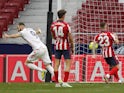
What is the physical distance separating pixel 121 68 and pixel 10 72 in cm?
336

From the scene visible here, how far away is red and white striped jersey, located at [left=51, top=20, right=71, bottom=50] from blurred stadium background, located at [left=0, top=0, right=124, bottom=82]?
13.9ft

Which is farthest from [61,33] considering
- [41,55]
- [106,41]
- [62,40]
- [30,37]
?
[106,41]

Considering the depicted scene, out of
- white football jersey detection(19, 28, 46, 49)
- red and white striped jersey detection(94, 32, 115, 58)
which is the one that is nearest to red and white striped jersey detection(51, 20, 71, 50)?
white football jersey detection(19, 28, 46, 49)

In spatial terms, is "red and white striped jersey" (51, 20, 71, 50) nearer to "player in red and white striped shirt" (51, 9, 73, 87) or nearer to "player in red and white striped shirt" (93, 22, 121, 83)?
"player in red and white striped shirt" (51, 9, 73, 87)

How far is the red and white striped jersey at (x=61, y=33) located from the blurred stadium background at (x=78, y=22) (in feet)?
13.9

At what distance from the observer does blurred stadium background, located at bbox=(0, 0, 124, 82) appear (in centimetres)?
2088

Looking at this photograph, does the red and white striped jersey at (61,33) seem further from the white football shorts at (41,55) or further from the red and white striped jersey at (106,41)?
the red and white striped jersey at (106,41)

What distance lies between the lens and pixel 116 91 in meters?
14.0

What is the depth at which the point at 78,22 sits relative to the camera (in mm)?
23391

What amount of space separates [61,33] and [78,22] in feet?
24.2

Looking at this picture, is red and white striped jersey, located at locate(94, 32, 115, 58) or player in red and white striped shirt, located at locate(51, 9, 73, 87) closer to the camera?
player in red and white striped shirt, located at locate(51, 9, 73, 87)

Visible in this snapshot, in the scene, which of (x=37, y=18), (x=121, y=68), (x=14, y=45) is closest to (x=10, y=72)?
(x=14, y=45)

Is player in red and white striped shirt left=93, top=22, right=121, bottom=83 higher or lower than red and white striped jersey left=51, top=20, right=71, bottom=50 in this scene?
lower

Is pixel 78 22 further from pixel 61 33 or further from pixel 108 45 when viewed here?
pixel 61 33
